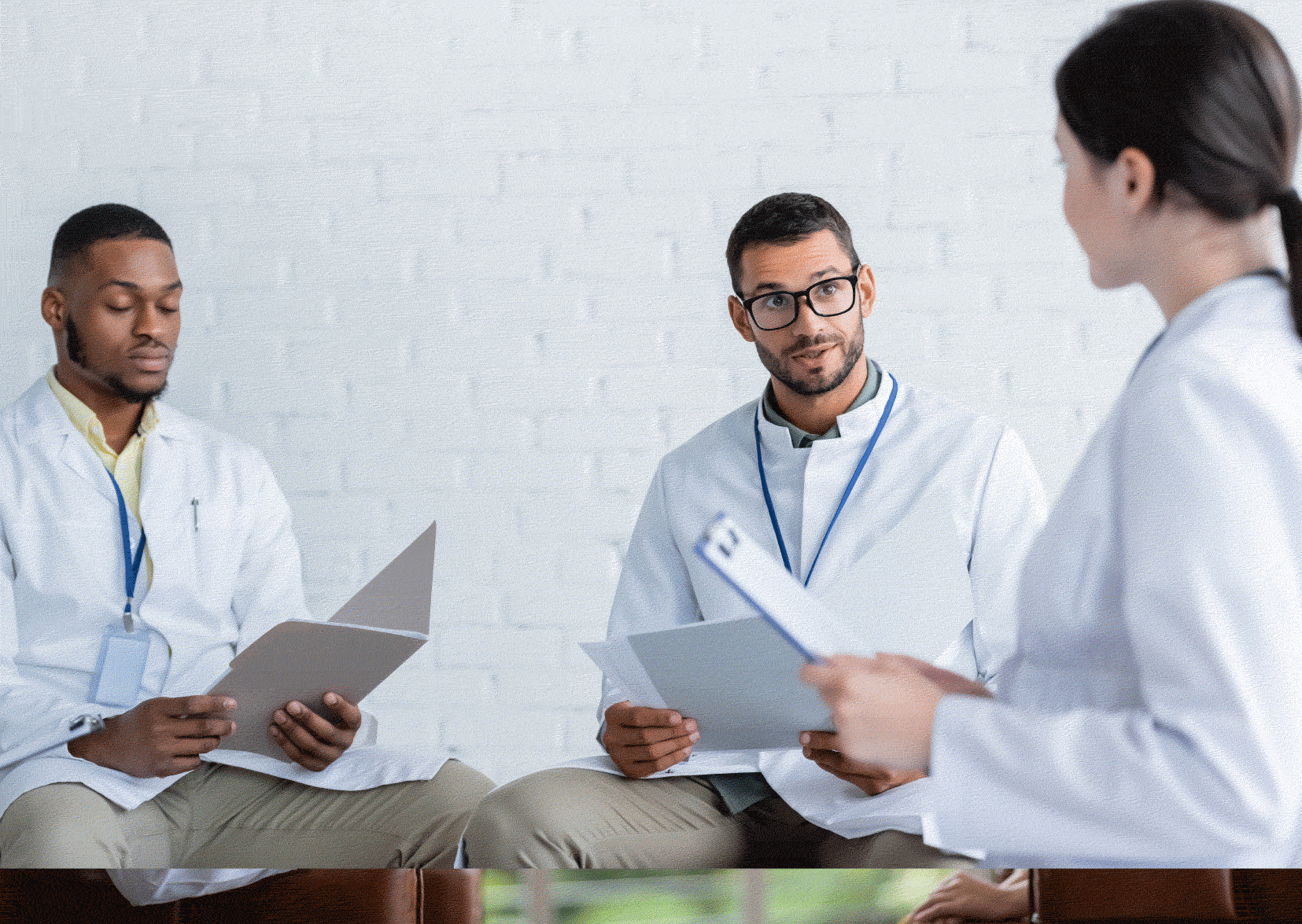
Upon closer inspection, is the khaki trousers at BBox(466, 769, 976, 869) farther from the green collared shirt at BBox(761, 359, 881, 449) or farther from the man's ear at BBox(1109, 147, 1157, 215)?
the man's ear at BBox(1109, 147, 1157, 215)

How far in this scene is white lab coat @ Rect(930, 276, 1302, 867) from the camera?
0.76 m

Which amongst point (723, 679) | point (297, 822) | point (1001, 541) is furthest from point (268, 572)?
point (1001, 541)

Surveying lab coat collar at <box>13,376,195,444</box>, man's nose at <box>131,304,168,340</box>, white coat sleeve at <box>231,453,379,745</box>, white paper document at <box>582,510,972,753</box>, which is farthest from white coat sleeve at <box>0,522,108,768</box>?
white paper document at <box>582,510,972,753</box>

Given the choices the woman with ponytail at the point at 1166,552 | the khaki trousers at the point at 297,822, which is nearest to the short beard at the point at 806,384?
the khaki trousers at the point at 297,822

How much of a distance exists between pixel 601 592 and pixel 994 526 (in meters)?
0.77

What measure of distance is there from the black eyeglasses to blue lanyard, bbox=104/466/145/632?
1168 mm

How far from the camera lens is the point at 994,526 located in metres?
1.90

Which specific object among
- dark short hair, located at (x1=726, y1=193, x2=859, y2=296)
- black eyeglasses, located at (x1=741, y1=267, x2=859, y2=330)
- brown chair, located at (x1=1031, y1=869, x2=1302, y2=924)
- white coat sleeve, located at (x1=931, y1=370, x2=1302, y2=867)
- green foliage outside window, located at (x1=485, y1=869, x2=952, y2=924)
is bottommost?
green foliage outside window, located at (x1=485, y1=869, x2=952, y2=924)

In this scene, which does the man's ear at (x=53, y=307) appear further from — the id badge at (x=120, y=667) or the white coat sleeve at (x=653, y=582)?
the white coat sleeve at (x=653, y=582)

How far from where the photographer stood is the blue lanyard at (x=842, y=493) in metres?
1.93

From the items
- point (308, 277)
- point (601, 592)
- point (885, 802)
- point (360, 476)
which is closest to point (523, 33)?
point (308, 277)

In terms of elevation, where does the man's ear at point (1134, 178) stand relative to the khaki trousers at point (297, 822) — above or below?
above

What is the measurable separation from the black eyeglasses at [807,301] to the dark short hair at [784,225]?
0.06 m

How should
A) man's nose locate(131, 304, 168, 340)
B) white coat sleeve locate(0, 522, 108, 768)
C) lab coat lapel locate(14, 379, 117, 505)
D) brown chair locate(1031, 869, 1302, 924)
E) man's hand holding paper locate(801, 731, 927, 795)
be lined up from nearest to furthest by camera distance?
brown chair locate(1031, 869, 1302, 924) → man's hand holding paper locate(801, 731, 927, 795) → white coat sleeve locate(0, 522, 108, 768) → lab coat lapel locate(14, 379, 117, 505) → man's nose locate(131, 304, 168, 340)
